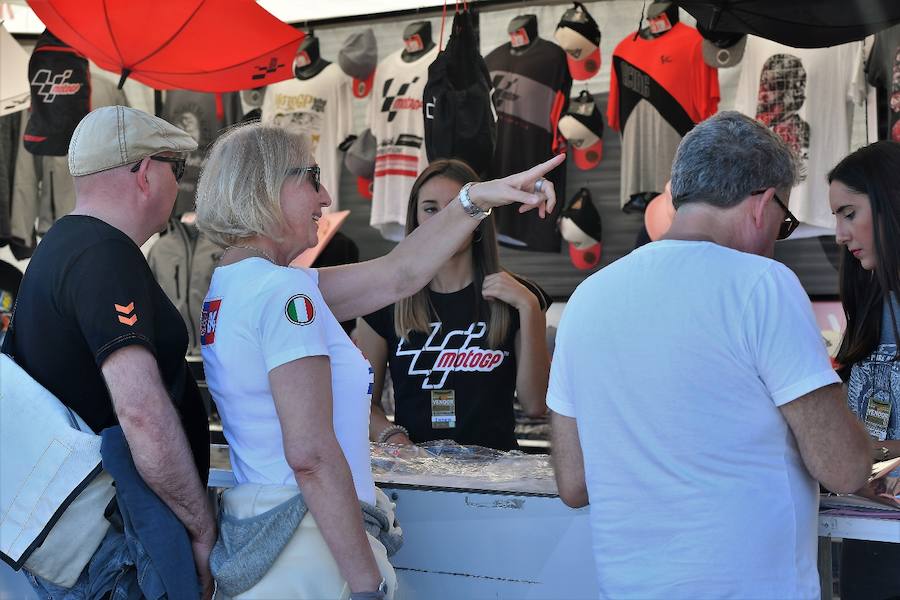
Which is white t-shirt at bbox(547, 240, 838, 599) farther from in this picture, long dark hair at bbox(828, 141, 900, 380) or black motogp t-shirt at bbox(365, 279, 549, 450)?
black motogp t-shirt at bbox(365, 279, 549, 450)

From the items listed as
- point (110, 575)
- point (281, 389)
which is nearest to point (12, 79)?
point (110, 575)

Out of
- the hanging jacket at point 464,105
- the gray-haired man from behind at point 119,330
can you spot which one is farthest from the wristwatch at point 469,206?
the hanging jacket at point 464,105

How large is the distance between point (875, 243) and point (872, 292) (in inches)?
6.1

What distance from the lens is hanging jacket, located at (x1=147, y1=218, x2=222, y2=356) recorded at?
17.9ft

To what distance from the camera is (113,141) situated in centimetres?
176

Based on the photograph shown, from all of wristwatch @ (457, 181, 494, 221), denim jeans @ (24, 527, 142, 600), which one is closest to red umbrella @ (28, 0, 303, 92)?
wristwatch @ (457, 181, 494, 221)

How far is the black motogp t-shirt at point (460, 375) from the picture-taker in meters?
2.81

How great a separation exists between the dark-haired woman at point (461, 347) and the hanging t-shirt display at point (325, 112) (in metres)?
2.57

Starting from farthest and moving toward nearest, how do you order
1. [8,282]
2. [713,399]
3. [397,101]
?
[8,282] → [397,101] → [713,399]

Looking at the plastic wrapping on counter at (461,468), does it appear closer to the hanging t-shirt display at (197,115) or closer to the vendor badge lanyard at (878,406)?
the vendor badge lanyard at (878,406)

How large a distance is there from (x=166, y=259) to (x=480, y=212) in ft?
12.7

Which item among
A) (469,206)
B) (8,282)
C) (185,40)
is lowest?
(8,282)

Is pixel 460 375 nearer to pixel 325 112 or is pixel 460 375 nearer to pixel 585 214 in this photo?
pixel 585 214

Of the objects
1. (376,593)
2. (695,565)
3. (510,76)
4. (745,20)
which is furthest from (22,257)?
(695,565)
